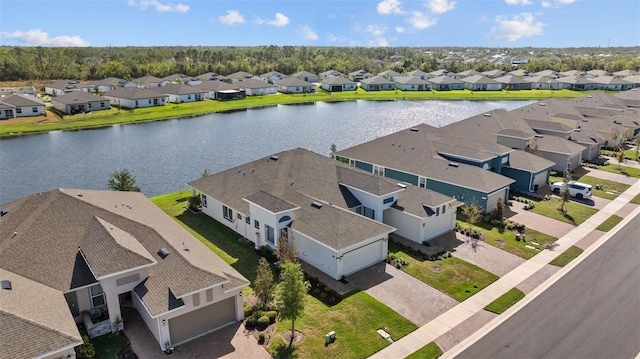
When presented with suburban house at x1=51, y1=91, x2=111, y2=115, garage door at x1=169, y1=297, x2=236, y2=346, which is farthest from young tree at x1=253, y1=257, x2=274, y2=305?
suburban house at x1=51, y1=91, x2=111, y2=115

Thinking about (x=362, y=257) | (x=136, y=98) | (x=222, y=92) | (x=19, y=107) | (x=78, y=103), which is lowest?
(x=362, y=257)

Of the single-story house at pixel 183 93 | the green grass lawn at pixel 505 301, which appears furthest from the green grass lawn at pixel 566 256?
the single-story house at pixel 183 93

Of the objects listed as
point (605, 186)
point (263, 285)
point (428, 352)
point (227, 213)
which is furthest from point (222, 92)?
point (428, 352)

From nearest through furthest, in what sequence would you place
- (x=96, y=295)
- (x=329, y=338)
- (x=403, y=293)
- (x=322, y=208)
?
(x=329, y=338)
(x=96, y=295)
(x=403, y=293)
(x=322, y=208)

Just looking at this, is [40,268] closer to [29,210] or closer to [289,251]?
[29,210]

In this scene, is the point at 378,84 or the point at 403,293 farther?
the point at 378,84

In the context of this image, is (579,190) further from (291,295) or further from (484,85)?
(484,85)

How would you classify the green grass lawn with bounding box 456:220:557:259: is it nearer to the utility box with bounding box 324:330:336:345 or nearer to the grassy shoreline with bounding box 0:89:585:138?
the utility box with bounding box 324:330:336:345
